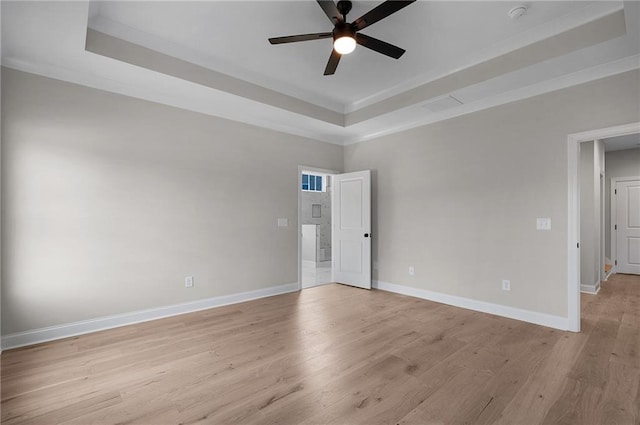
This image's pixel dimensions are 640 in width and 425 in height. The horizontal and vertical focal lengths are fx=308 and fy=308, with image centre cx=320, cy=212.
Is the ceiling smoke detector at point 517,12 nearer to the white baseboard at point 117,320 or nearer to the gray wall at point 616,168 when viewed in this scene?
the white baseboard at point 117,320

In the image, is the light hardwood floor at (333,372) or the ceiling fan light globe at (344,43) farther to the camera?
the ceiling fan light globe at (344,43)

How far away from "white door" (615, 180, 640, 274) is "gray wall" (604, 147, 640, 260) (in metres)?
0.14

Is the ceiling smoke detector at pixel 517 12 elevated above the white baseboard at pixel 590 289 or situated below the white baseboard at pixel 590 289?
above

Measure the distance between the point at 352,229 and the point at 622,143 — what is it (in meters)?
5.41

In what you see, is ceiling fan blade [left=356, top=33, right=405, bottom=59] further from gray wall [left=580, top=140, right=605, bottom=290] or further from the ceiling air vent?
gray wall [left=580, top=140, right=605, bottom=290]

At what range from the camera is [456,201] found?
14.1ft

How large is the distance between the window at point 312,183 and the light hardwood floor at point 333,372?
264 inches

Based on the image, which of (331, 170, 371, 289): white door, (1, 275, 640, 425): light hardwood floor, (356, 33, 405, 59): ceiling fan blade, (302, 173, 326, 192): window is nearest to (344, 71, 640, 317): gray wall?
(331, 170, 371, 289): white door

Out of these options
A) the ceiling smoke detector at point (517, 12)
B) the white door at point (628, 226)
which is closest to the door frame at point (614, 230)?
the white door at point (628, 226)

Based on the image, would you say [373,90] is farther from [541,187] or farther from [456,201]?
[541,187]

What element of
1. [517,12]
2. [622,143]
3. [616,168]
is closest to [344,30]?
[517,12]

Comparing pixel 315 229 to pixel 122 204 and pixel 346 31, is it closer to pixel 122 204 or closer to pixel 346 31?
pixel 122 204

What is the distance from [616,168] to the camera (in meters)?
6.53

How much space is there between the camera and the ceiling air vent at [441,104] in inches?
153
